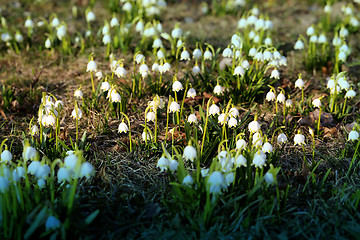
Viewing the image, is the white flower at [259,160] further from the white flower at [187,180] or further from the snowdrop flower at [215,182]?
the white flower at [187,180]

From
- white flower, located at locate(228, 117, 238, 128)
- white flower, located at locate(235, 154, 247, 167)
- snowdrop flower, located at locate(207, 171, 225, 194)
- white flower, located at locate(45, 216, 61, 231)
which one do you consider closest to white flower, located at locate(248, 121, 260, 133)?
white flower, located at locate(228, 117, 238, 128)

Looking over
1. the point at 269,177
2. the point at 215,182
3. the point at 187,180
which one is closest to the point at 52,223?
the point at 187,180

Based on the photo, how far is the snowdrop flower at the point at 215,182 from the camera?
205cm

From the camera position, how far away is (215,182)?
206cm

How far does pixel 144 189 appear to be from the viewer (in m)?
2.59

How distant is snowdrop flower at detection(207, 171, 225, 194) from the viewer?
2047mm

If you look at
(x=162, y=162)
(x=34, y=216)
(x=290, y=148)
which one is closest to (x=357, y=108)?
(x=290, y=148)

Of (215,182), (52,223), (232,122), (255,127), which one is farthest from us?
(232,122)

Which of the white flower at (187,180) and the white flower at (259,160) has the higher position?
the white flower at (259,160)

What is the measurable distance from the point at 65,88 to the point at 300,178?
2.51 metres

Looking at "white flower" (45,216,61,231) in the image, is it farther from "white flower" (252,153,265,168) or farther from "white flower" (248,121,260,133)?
"white flower" (248,121,260,133)

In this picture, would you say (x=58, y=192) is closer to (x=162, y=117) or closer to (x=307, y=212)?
(x=162, y=117)

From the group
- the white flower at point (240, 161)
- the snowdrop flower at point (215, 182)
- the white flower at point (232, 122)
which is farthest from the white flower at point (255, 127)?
the snowdrop flower at point (215, 182)

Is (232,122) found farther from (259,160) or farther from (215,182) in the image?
(215,182)
